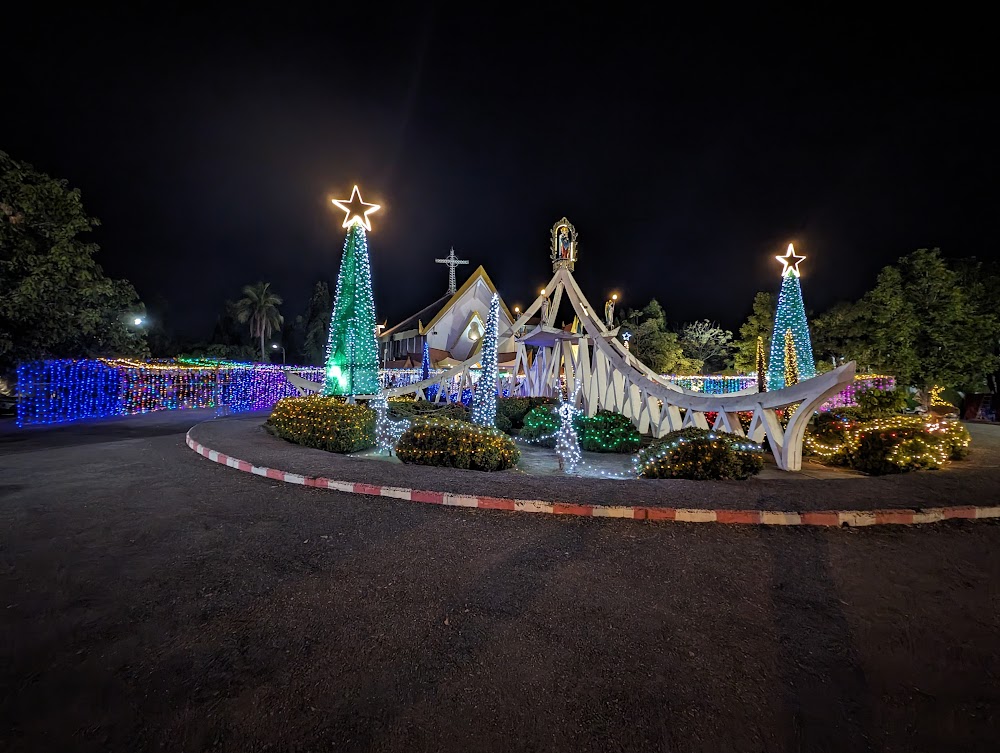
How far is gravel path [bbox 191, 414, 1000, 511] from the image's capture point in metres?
6.13

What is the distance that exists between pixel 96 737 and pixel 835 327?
31352mm

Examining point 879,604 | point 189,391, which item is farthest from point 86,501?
point 189,391

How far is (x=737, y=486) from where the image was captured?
7.14 m

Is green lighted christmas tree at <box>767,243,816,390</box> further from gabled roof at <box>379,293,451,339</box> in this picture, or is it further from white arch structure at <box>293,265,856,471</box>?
gabled roof at <box>379,293,451,339</box>

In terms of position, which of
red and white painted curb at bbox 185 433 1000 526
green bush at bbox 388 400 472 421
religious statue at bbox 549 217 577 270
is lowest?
red and white painted curb at bbox 185 433 1000 526

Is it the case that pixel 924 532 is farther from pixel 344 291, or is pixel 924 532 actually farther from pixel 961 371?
pixel 961 371

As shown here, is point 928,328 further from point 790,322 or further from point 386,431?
point 386,431

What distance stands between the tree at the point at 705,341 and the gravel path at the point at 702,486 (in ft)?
106

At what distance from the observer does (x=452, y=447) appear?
8836 mm

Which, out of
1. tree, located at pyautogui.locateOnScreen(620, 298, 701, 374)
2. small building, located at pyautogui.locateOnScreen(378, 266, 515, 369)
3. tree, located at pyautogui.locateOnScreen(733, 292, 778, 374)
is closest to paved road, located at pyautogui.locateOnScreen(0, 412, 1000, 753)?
tree, located at pyautogui.locateOnScreen(733, 292, 778, 374)

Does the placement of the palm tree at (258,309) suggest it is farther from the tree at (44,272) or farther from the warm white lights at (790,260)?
the warm white lights at (790,260)

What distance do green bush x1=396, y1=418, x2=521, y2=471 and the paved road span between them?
3.28 m

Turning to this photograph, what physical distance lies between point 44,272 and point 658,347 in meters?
34.0

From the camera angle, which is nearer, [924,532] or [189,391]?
[924,532]
